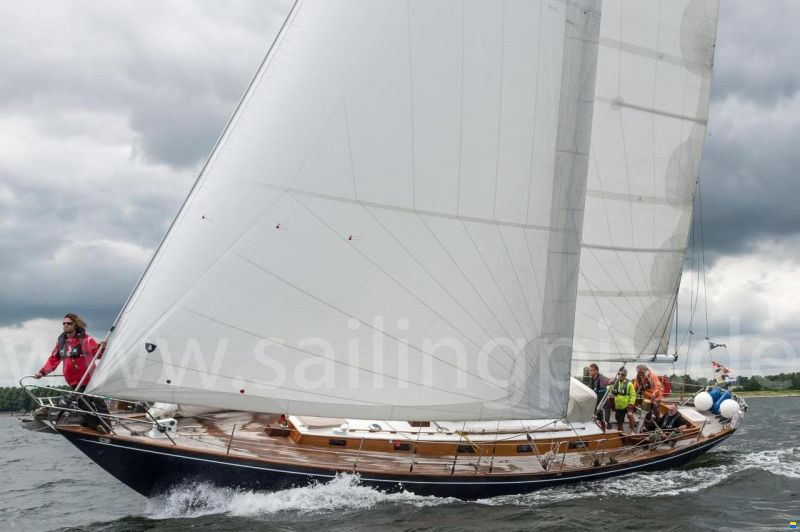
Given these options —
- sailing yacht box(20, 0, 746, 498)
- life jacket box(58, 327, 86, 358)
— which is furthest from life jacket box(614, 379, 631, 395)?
life jacket box(58, 327, 86, 358)

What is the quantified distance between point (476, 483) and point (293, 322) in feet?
13.2

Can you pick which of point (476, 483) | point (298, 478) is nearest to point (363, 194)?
point (298, 478)

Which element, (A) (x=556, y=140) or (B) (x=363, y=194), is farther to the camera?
(A) (x=556, y=140)

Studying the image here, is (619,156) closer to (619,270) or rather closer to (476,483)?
(619,270)

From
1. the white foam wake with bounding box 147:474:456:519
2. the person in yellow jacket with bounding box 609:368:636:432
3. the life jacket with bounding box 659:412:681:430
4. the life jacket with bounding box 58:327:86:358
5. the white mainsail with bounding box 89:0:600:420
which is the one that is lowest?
the white foam wake with bounding box 147:474:456:519

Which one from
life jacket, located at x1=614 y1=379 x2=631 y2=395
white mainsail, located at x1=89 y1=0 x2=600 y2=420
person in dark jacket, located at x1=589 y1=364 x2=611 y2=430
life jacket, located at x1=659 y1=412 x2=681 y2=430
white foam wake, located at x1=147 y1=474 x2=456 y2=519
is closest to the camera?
white mainsail, located at x1=89 y1=0 x2=600 y2=420

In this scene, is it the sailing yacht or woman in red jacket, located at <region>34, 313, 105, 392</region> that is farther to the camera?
woman in red jacket, located at <region>34, 313, 105, 392</region>

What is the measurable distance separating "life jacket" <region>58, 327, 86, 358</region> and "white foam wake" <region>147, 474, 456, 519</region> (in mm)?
2394

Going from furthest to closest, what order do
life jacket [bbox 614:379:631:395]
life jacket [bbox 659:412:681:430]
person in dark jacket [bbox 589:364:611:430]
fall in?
person in dark jacket [bbox 589:364:611:430], life jacket [bbox 659:412:681:430], life jacket [bbox 614:379:631:395]

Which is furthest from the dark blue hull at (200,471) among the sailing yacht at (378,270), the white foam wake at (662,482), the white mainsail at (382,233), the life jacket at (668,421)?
the life jacket at (668,421)

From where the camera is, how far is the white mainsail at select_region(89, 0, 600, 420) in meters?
8.81

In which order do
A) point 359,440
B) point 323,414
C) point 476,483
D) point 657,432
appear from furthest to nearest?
1. point 657,432
2. point 359,440
3. point 476,483
4. point 323,414

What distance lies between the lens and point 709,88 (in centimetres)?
1681

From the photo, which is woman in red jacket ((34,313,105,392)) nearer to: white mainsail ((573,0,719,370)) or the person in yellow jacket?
the person in yellow jacket
